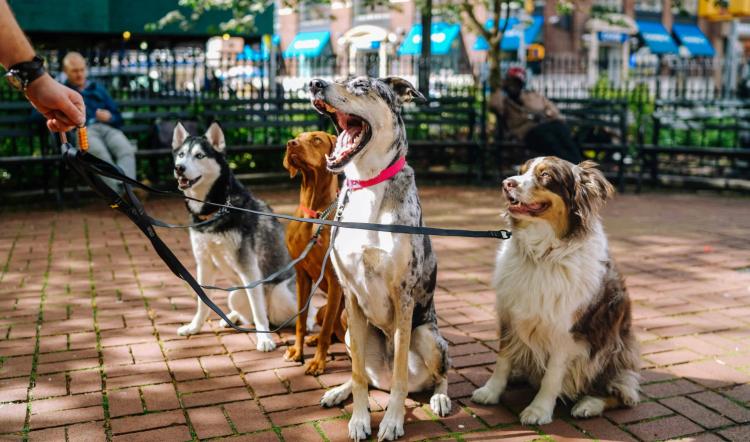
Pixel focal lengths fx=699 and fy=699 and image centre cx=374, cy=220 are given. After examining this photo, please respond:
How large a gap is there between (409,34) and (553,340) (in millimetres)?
33107

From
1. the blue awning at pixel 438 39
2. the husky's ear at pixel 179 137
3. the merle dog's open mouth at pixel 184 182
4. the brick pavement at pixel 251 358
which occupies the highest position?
the blue awning at pixel 438 39

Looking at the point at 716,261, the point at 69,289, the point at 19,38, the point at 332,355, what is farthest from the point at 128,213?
the point at 716,261

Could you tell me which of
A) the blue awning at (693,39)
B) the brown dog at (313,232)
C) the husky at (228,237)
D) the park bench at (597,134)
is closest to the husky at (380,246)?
the brown dog at (313,232)

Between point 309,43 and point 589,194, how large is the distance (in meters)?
38.6

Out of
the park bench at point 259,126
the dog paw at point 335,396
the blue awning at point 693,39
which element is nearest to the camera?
the dog paw at point 335,396

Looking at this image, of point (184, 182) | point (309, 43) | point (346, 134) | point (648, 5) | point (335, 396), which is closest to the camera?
point (346, 134)

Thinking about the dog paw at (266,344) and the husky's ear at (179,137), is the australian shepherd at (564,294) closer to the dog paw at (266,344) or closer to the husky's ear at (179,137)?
the dog paw at (266,344)

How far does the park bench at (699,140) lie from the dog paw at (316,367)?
29.7 ft

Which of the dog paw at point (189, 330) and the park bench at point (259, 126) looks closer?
the dog paw at point (189, 330)

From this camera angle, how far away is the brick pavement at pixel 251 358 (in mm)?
3549

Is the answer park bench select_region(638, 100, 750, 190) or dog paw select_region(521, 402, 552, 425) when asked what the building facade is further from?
dog paw select_region(521, 402, 552, 425)

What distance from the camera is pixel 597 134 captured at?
11828mm

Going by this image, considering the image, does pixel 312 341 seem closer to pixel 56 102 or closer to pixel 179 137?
pixel 179 137

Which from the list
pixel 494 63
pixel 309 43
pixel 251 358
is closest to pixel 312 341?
pixel 251 358
